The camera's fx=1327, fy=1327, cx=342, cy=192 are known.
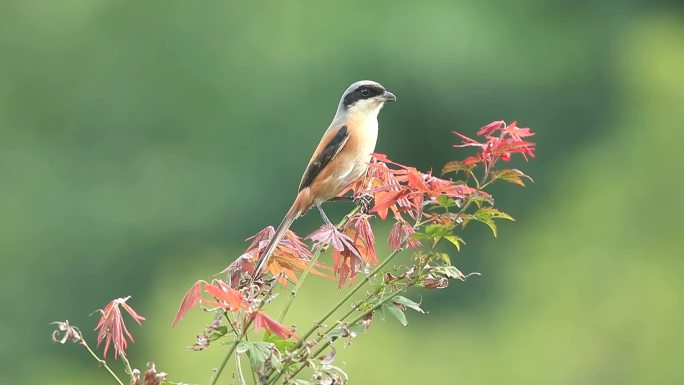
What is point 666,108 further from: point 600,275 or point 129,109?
point 129,109

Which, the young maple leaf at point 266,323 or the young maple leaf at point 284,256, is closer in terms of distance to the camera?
the young maple leaf at point 266,323

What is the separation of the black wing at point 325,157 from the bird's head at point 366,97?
13 cm

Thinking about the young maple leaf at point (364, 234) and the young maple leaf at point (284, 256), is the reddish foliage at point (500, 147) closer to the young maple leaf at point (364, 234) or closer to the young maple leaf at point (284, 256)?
the young maple leaf at point (364, 234)

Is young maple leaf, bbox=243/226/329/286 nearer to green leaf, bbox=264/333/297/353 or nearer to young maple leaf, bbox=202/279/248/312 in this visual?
green leaf, bbox=264/333/297/353

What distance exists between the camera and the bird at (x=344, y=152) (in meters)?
3.64

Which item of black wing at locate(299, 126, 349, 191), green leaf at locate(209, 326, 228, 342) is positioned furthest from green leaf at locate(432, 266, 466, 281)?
black wing at locate(299, 126, 349, 191)

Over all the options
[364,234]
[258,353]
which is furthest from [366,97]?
[258,353]

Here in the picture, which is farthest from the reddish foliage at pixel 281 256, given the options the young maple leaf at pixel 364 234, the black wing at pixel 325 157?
the black wing at pixel 325 157

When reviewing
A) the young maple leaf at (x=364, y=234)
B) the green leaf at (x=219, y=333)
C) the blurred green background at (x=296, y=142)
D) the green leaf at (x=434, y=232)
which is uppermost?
the green leaf at (x=434, y=232)

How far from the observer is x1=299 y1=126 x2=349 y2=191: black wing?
3666 mm

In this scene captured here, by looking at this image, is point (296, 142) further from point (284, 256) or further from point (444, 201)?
point (444, 201)

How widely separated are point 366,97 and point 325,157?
0.29m

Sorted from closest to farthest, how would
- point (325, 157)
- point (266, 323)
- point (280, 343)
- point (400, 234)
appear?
point (266, 323)
point (280, 343)
point (400, 234)
point (325, 157)

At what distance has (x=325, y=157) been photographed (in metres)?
3.71
